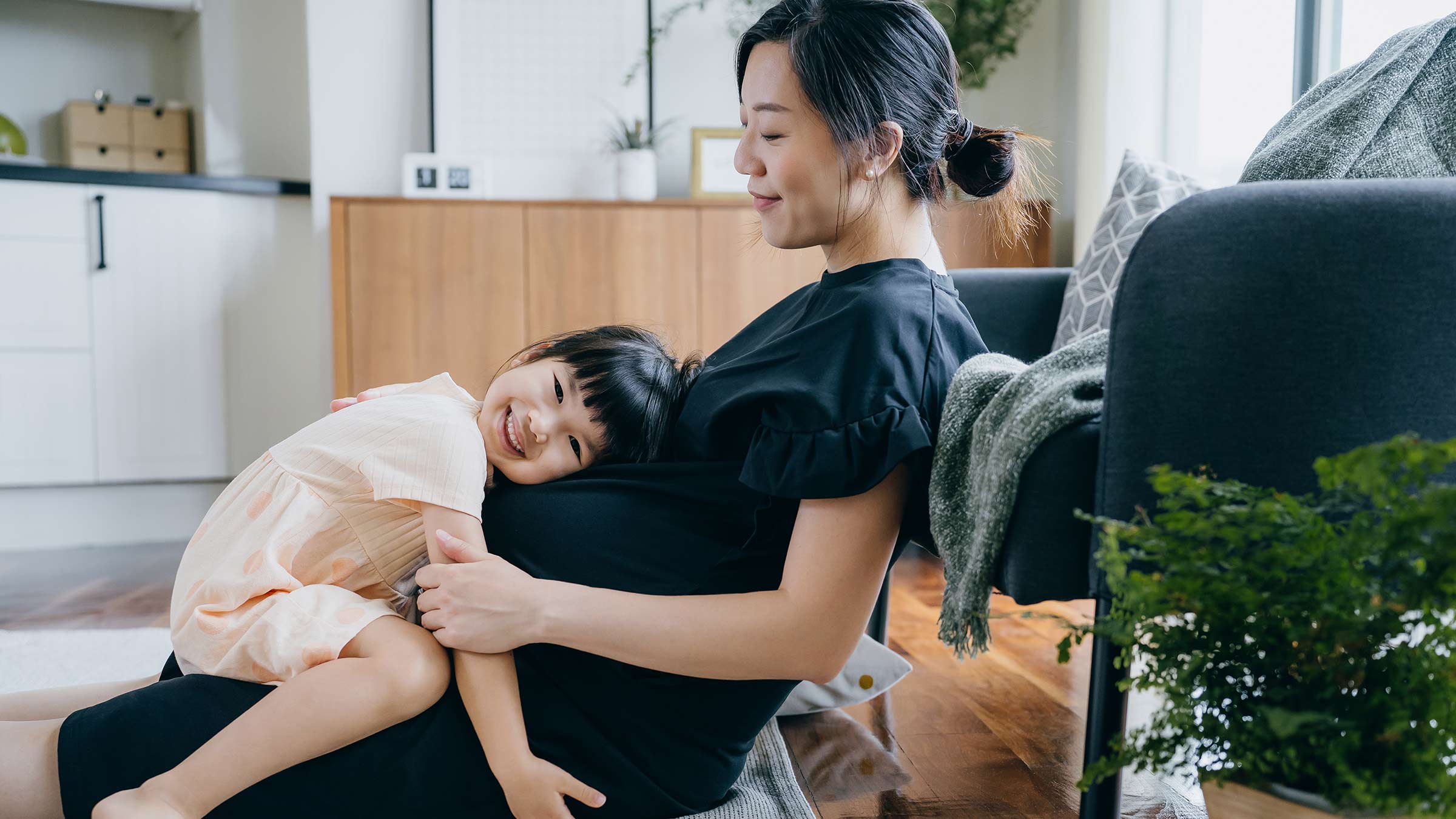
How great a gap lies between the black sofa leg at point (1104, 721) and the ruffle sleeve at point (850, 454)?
0.21 metres

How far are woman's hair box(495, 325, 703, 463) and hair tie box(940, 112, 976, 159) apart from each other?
392 millimetres

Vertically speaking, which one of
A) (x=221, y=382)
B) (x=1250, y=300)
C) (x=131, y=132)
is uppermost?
(x=131, y=132)

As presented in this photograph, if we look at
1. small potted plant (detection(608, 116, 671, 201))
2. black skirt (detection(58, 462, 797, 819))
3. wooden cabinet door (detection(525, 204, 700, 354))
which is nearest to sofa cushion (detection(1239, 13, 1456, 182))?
black skirt (detection(58, 462, 797, 819))

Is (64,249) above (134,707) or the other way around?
above

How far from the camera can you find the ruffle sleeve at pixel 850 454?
35.0 inches

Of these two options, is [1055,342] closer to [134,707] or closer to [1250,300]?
[1250,300]

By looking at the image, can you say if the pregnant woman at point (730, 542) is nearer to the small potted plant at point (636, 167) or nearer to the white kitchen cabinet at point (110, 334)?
the small potted plant at point (636, 167)

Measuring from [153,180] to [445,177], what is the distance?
33.4 inches

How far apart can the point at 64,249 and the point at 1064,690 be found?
2922 millimetres

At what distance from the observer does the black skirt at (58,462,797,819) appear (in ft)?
3.13

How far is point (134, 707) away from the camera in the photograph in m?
0.94

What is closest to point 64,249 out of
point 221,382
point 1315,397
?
point 221,382

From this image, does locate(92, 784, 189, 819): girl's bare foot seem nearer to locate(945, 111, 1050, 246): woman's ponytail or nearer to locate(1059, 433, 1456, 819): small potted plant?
locate(1059, 433, 1456, 819): small potted plant

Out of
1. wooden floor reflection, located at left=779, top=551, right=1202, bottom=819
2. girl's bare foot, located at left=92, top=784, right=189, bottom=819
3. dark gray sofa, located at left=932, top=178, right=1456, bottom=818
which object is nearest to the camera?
dark gray sofa, located at left=932, top=178, right=1456, bottom=818
